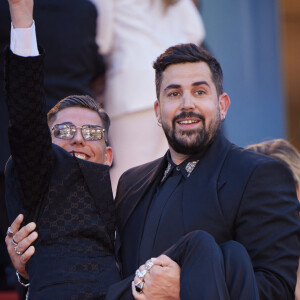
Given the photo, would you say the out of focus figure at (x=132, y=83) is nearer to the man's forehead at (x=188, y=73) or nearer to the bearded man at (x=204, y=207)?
the bearded man at (x=204, y=207)

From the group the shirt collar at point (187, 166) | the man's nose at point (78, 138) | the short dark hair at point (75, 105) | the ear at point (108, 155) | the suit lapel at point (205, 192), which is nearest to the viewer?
the suit lapel at point (205, 192)

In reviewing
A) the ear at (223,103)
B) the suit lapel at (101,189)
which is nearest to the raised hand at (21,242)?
the suit lapel at (101,189)

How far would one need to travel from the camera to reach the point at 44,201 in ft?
8.65

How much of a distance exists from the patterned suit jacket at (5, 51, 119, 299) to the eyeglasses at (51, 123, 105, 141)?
1.14 feet

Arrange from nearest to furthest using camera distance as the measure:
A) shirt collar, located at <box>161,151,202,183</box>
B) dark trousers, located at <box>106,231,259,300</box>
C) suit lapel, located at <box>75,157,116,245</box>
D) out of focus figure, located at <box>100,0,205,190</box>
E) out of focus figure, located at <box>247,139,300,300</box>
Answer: dark trousers, located at <box>106,231,259,300</box> < suit lapel, located at <box>75,157,116,245</box> < shirt collar, located at <box>161,151,202,183</box> < out of focus figure, located at <box>247,139,300,300</box> < out of focus figure, located at <box>100,0,205,190</box>

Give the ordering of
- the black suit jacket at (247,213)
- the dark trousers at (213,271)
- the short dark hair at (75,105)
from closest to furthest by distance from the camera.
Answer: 1. the dark trousers at (213,271)
2. the black suit jacket at (247,213)
3. the short dark hair at (75,105)

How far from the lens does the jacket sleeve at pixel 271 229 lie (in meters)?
2.47

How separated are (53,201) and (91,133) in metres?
0.55

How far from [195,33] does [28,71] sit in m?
2.58

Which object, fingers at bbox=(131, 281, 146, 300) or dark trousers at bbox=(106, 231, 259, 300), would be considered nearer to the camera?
dark trousers at bbox=(106, 231, 259, 300)

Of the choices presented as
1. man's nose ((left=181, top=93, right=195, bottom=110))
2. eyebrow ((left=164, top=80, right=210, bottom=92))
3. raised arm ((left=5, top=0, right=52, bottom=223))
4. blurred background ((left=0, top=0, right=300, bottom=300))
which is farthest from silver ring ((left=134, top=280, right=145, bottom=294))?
blurred background ((left=0, top=0, right=300, bottom=300))

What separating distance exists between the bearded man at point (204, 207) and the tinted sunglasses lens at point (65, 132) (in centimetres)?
Result: 35

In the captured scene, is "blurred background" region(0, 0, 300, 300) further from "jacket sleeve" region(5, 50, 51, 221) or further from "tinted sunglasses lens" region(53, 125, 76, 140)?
"jacket sleeve" region(5, 50, 51, 221)

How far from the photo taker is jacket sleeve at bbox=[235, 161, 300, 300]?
2469 millimetres
